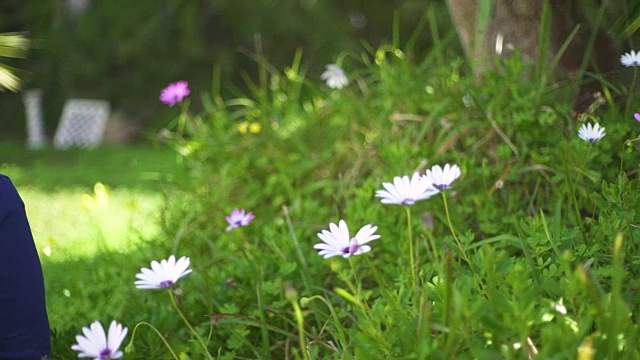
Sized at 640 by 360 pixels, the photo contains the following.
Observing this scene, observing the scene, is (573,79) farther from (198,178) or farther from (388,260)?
(198,178)

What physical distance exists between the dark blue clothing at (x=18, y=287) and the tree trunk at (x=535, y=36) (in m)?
1.48

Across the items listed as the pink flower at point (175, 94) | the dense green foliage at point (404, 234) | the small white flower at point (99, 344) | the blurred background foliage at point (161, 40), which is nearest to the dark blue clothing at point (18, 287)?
the dense green foliage at point (404, 234)

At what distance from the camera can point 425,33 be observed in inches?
354

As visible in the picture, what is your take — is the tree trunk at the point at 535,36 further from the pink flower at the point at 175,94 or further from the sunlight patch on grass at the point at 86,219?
the sunlight patch on grass at the point at 86,219

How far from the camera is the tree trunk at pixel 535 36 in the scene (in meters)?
2.49

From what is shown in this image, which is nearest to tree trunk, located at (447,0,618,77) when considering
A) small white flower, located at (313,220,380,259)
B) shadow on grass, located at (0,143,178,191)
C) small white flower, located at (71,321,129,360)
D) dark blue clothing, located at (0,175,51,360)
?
small white flower, located at (313,220,380,259)

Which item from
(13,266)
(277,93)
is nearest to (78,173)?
(277,93)

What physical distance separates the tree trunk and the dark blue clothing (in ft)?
4.86

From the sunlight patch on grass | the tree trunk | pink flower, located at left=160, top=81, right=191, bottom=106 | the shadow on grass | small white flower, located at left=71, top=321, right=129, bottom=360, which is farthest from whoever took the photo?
the shadow on grass

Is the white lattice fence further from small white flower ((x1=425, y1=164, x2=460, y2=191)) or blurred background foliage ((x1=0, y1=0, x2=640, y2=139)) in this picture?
small white flower ((x1=425, y1=164, x2=460, y2=191))

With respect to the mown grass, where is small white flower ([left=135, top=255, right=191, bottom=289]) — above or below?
above

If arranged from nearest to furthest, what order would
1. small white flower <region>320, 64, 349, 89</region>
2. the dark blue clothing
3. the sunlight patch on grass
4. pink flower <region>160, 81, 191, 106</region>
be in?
the dark blue clothing → pink flower <region>160, 81, 191, 106</region> → small white flower <region>320, 64, 349, 89</region> → the sunlight patch on grass

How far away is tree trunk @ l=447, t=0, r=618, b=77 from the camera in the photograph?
2.49m

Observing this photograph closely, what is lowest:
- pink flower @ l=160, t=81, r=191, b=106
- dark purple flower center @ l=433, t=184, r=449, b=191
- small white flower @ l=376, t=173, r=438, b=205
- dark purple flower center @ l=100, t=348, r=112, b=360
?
dark purple flower center @ l=100, t=348, r=112, b=360
